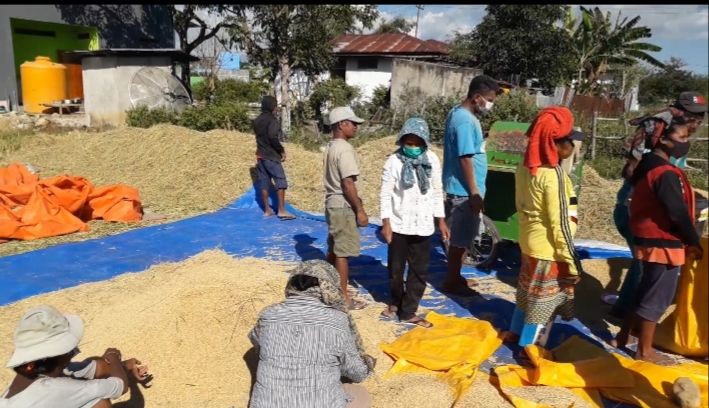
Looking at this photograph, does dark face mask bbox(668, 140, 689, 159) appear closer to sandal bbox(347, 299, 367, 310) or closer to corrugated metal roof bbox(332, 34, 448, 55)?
sandal bbox(347, 299, 367, 310)

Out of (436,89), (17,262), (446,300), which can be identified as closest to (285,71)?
(436,89)

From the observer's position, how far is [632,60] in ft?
59.4

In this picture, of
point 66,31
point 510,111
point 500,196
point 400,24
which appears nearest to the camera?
point 500,196

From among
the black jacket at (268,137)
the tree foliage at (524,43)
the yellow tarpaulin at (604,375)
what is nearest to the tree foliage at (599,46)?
the tree foliage at (524,43)

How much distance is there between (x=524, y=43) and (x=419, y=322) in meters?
13.6

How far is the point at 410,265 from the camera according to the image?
3436 mm

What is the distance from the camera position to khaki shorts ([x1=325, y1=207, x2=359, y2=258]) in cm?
373

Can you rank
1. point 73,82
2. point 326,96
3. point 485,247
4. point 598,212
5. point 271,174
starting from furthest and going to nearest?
point 326,96 → point 73,82 → point 271,174 → point 598,212 → point 485,247

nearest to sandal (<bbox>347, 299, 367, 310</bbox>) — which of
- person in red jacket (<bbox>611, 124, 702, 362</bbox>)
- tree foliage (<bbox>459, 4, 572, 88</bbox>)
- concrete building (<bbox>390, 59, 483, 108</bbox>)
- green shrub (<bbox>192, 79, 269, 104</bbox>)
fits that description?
person in red jacket (<bbox>611, 124, 702, 362</bbox>)

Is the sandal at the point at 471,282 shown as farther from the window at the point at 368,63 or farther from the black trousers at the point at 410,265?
the window at the point at 368,63

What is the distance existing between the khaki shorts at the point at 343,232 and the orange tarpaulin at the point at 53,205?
3.39m

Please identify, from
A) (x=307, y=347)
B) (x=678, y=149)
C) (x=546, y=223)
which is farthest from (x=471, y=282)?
(x=307, y=347)

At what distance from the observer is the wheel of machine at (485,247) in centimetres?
441

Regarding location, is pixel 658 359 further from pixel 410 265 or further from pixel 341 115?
pixel 341 115
